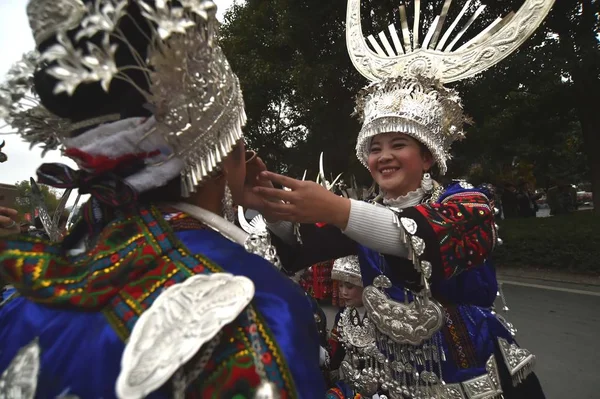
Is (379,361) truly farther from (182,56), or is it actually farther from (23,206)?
(23,206)

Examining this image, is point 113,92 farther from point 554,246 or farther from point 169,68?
point 554,246

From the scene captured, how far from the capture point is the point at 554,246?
932 centimetres

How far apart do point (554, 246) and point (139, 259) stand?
10.00 metres

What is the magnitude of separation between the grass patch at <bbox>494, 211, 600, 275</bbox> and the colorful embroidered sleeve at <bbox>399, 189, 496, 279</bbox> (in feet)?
26.8

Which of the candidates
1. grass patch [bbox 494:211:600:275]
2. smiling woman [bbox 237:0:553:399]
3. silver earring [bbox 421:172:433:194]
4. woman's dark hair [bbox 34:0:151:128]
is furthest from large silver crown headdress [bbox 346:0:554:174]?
grass patch [bbox 494:211:600:275]

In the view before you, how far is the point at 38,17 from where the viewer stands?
0.97 m

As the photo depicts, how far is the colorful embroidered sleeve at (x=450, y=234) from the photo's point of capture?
161 centimetres

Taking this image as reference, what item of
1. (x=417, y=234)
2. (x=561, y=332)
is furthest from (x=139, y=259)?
(x=561, y=332)

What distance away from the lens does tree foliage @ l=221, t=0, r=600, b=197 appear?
367 inches

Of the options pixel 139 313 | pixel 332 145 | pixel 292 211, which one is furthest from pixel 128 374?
pixel 332 145

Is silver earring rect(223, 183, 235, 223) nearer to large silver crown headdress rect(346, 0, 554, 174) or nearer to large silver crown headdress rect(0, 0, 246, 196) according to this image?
large silver crown headdress rect(0, 0, 246, 196)

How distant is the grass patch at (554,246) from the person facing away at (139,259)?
9.25 m

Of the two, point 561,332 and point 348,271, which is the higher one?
point 348,271

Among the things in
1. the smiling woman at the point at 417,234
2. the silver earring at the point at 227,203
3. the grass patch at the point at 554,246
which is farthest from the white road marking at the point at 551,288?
the silver earring at the point at 227,203
